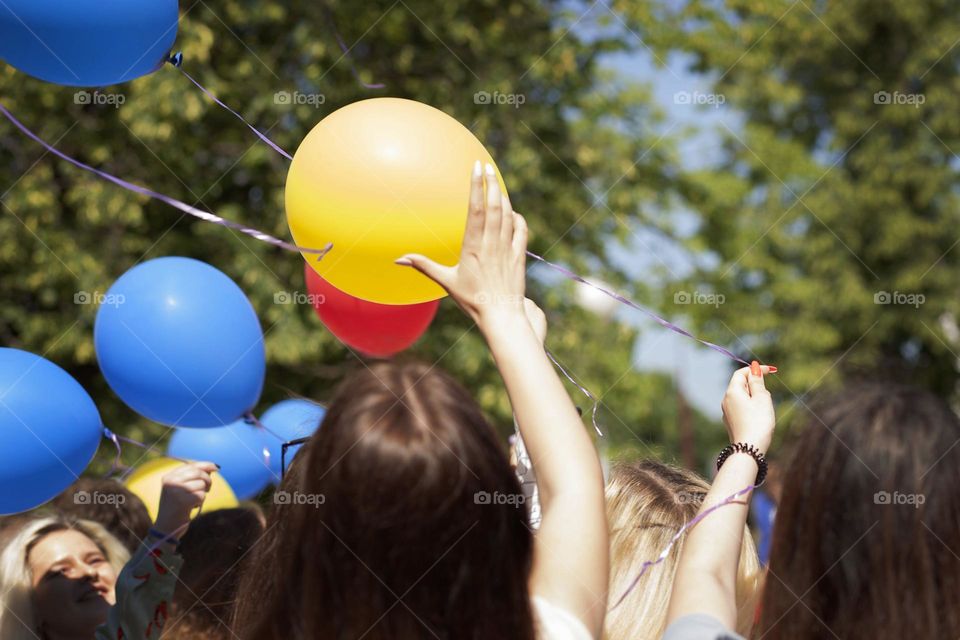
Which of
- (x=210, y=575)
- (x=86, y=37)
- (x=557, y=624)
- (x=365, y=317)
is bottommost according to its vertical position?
(x=557, y=624)

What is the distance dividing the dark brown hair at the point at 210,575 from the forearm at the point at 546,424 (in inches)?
38.8

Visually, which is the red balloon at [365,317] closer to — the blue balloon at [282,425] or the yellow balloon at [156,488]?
the blue balloon at [282,425]

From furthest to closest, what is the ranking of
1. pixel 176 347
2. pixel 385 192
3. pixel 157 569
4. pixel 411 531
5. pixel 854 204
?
1. pixel 854 204
2. pixel 176 347
3. pixel 157 569
4. pixel 385 192
5. pixel 411 531

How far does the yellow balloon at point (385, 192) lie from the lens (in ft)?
6.68

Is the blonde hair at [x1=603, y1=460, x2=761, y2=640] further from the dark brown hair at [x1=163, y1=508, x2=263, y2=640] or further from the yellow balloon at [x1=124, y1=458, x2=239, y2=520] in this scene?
the yellow balloon at [x1=124, y1=458, x2=239, y2=520]

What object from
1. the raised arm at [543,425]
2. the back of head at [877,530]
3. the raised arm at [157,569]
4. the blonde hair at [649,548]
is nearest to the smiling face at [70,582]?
the raised arm at [157,569]

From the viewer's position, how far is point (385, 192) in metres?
2.04

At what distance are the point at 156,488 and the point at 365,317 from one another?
0.91 m

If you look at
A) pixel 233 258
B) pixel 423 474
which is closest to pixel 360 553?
pixel 423 474

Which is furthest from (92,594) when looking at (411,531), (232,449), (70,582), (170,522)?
(411,531)

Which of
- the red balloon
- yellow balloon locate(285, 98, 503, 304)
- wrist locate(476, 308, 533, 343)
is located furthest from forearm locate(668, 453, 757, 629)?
the red balloon

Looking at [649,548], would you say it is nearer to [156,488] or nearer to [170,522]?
[170,522]

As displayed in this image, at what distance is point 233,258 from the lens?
6164 millimetres

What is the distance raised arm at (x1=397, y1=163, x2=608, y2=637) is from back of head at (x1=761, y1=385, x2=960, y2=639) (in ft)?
0.84
